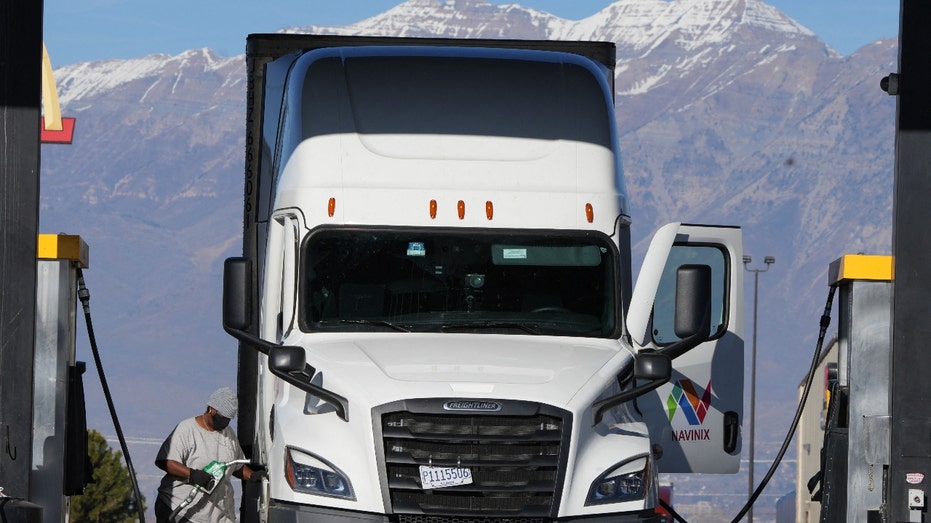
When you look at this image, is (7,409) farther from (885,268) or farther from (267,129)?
(885,268)

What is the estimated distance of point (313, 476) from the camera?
9422 mm

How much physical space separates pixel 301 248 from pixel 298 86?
1244 mm

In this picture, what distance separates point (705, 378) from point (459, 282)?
240 centimetres

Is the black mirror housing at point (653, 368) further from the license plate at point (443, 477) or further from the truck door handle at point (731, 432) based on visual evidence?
the truck door handle at point (731, 432)

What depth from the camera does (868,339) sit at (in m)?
10.5

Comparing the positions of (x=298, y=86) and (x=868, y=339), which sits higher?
(x=298, y=86)

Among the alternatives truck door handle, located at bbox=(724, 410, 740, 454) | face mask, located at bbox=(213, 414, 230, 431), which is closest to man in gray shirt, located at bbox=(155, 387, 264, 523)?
face mask, located at bbox=(213, 414, 230, 431)

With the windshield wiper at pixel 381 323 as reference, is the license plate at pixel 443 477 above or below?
below

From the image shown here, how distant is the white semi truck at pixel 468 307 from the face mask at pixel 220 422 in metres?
1.07

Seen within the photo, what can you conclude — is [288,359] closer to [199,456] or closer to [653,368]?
[653,368]

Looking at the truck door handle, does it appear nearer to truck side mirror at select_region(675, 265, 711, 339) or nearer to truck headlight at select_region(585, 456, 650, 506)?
truck side mirror at select_region(675, 265, 711, 339)

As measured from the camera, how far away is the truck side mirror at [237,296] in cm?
1013

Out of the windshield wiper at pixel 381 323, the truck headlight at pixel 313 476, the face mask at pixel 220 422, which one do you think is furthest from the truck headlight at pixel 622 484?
the face mask at pixel 220 422

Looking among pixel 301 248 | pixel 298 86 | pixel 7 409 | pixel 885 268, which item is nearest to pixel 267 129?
pixel 298 86
